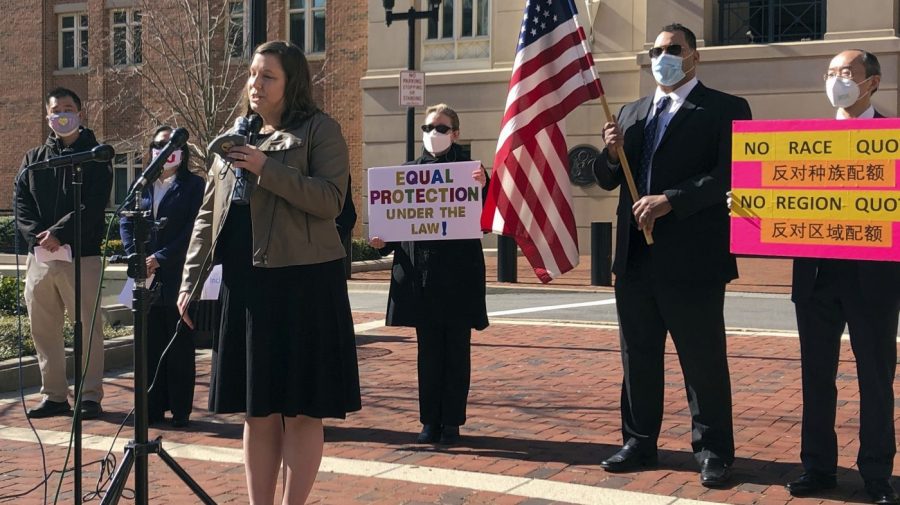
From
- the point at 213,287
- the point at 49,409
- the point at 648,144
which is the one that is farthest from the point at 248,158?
the point at 49,409

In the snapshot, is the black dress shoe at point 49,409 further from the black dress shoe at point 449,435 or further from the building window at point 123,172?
the building window at point 123,172

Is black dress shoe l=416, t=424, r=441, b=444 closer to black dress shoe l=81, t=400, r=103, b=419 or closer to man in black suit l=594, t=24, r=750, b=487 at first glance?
man in black suit l=594, t=24, r=750, b=487

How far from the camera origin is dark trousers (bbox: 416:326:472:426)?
699cm

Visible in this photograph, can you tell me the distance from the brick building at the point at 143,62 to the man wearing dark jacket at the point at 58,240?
19277mm

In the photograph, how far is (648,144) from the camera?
6094 mm

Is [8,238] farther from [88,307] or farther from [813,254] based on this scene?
[813,254]

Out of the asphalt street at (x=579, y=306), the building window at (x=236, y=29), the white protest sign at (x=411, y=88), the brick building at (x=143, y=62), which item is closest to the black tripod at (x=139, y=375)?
the asphalt street at (x=579, y=306)

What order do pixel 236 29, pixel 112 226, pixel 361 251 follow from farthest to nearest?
1. pixel 236 29
2. pixel 361 251
3. pixel 112 226

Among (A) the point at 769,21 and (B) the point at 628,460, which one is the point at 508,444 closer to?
(B) the point at 628,460

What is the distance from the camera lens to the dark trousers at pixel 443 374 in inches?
275

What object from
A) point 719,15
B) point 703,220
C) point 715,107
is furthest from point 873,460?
point 719,15

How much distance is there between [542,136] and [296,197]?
2.41 m

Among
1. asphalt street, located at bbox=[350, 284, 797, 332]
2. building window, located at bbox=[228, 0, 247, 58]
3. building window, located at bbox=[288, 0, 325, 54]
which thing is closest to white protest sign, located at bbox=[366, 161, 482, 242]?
asphalt street, located at bbox=[350, 284, 797, 332]

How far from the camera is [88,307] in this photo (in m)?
8.27
